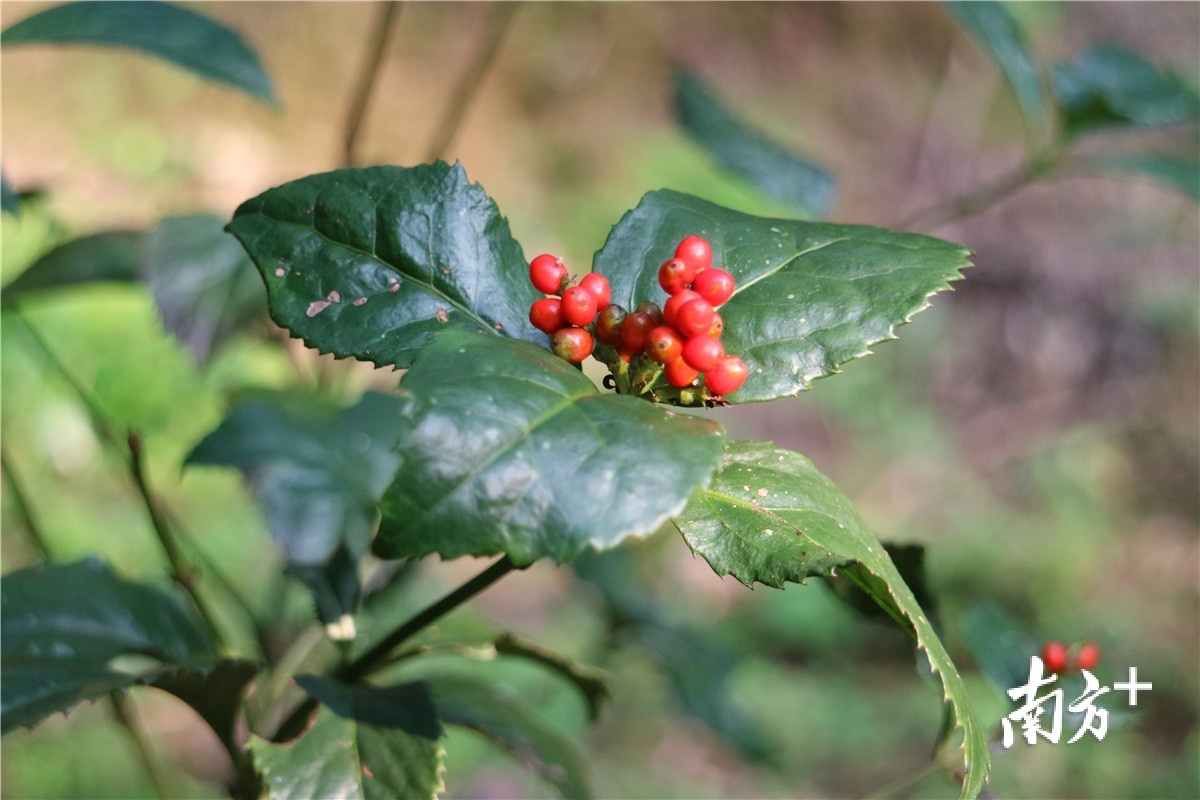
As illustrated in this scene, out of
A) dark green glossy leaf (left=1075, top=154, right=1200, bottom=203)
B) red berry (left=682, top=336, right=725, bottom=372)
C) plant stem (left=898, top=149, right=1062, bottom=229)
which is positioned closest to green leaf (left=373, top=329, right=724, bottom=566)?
red berry (left=682, top=336, right=725, bottom=372)

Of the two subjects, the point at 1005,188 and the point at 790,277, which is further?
the point at 1005,188

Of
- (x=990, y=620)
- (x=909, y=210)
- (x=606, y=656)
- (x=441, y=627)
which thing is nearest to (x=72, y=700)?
(x=441, y=627)

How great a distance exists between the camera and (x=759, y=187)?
65.7 inches

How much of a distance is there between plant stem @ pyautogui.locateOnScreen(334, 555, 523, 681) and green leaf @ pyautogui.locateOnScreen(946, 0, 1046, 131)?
1.16 meters

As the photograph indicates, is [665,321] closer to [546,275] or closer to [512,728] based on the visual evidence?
[546,275]

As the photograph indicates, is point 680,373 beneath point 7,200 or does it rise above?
above

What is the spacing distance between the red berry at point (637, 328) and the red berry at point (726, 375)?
51mm

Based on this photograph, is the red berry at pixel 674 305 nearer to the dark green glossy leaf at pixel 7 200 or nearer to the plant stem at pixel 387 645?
the plant stem at pixel 387 645

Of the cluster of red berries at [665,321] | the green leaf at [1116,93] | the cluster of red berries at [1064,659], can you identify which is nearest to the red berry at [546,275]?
the cluster of red berries at [665,321]

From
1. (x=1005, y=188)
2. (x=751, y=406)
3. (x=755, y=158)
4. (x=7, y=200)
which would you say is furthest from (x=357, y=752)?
(x=751, y=406)

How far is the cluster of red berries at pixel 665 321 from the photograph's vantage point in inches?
26.4

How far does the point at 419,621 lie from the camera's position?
0.80 meters

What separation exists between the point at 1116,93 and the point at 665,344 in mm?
1285

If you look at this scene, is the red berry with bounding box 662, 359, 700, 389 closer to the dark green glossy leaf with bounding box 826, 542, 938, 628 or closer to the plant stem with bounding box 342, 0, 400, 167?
the dark green glossy leaf with bounding box 826, 542, 938, 628
